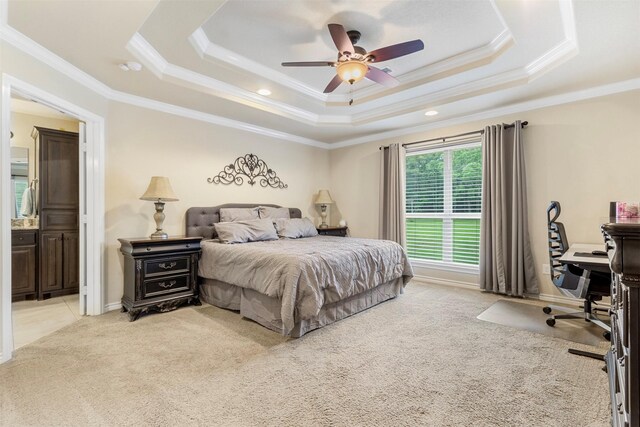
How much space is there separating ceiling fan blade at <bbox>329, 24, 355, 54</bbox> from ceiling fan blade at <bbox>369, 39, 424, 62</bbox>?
0.73 ft

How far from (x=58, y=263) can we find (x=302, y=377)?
3832 millimetres

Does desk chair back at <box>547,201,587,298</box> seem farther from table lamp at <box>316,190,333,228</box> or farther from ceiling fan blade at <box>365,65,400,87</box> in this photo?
table lamp at <box>316,190,333,228</box>

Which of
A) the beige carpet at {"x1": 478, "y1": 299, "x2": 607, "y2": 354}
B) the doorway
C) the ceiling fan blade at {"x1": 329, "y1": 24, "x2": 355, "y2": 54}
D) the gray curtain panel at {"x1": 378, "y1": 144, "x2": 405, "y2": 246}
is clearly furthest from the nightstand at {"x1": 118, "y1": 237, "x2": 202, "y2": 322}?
the beige carpet at {"x1": 478, "y1": 299, "x2": 607, "y2": 354}

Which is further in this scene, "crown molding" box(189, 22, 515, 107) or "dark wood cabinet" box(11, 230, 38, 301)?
"dark wood cabinet" box(11, 230, 38, 301)

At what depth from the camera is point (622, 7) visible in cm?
213

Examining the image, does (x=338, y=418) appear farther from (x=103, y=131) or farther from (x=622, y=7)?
(x=103, y=131)

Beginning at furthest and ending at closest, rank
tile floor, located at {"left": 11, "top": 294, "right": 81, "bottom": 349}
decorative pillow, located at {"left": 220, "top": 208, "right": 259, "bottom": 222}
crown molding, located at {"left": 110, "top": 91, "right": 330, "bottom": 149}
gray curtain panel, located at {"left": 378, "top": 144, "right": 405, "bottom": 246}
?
gray curtain panel, located at {"left": 378, "top": 144, "right": 405, "bottom": 246}, decorative pillow, located at {"left": 220, "top": 208, "right": 259, "bottom": 222}, crown molding, located at {"left": 110, "top": 91, "right": 330, "bottom": 149}, tile floor, located at {"left": 11, "top": 294, "right": 81, "bottom": 349}

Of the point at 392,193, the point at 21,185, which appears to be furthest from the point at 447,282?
the point at 21,185

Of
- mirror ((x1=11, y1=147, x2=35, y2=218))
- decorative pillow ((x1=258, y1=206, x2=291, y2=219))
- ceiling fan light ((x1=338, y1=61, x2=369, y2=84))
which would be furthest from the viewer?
decorative pillow ((x1=258, y1=206, x2=291, y2=219))

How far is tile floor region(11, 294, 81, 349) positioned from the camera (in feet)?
9.09

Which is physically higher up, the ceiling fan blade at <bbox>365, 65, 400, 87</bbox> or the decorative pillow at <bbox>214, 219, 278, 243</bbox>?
the ceiling fan blade at <bbox>365, 65, 400, 87</bbox>

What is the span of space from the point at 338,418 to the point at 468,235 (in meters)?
3.70

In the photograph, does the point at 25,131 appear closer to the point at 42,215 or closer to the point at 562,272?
the point at 42,215

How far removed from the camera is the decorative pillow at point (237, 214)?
437 cm
